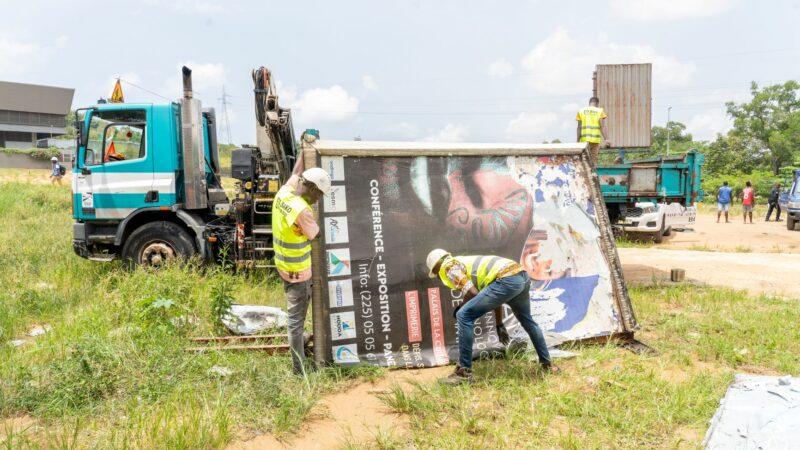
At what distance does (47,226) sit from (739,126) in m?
43.7

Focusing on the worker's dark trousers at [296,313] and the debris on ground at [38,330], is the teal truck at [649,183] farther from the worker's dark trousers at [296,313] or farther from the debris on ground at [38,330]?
the debris on ground at [38,330]

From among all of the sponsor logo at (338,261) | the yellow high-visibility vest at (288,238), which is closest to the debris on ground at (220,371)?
the yellow high-visibility vest at (288,238)

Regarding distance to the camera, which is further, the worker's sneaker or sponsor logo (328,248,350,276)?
sponsor logo (328,248,350,276)

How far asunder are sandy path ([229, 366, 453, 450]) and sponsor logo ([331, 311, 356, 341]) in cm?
47

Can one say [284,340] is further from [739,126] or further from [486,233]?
[739,126]

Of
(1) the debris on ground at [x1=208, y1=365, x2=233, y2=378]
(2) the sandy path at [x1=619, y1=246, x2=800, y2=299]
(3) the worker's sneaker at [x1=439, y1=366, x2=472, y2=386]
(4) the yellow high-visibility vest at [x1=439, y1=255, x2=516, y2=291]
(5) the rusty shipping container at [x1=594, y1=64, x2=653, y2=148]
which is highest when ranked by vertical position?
(5) the rusty shipping container at [x1=594, y1=64, x2=653, y2=148]

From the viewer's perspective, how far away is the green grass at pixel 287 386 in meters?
3.77

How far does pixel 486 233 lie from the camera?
18.2 ft

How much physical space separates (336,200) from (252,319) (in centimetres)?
191

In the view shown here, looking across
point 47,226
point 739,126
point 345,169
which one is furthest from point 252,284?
point 739,126

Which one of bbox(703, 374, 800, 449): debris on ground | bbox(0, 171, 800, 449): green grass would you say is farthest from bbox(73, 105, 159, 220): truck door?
bbox(703, 374, 800, 449): debris on ground

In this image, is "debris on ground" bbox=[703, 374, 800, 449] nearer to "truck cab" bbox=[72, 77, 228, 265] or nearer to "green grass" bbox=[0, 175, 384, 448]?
"green grass" bbox=[0, 175, 384, 448]

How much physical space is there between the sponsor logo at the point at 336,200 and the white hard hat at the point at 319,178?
1.33 ft

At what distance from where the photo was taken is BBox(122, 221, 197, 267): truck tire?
8320 mm
